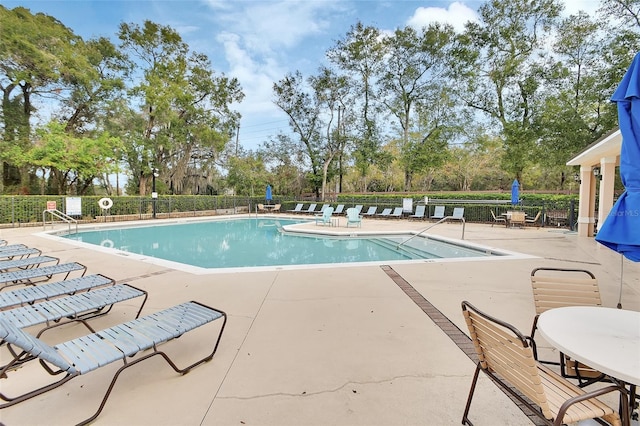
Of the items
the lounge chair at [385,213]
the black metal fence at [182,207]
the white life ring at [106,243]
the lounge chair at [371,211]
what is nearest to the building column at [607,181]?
the black metal fence at [182,207]

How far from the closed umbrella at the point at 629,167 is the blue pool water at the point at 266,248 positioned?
18.4 ft

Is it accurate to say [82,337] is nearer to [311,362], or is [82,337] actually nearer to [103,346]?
[103,346]

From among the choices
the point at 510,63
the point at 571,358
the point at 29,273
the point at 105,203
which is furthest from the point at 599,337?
the point at 510,63

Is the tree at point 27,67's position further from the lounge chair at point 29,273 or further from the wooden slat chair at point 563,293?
the wooden slat chair at point 563,293

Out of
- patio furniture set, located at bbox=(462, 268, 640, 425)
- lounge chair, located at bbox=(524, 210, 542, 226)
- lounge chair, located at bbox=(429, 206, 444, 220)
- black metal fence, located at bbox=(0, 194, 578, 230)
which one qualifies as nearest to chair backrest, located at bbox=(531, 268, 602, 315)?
patio furniture set, located at bbox=(462, 268, 640, 425)

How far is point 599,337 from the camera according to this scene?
5.19 ft

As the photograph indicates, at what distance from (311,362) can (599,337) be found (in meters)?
1.83

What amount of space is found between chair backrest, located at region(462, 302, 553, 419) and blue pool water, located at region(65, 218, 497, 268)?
5565 millimetres

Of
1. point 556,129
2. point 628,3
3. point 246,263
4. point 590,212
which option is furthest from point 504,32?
point 246,263

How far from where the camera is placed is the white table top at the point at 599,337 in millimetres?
1323

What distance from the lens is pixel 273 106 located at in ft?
86.4

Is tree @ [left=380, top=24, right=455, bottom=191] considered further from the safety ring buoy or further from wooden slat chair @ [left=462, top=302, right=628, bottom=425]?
wooden slat chair @ [left=462, top=302, right=628, bottom=425]

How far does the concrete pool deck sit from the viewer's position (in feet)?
5.99

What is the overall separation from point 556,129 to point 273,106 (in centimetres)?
2047
